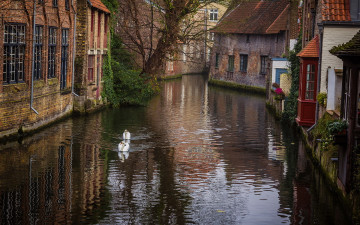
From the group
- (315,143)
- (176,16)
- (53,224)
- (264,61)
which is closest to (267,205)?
(53,224)

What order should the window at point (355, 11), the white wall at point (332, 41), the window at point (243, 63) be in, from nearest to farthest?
1. the white wall at point (332, 41)
2. the window at point (355, 11)
3. the window at point (243, 63)

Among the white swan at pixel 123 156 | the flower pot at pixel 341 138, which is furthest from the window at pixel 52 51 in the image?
the flower pot at pixel 341 138

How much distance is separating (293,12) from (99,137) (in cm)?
2561

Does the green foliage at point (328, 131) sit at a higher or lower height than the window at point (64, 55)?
lower

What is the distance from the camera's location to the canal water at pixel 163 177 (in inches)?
492

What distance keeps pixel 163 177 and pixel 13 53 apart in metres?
8.74

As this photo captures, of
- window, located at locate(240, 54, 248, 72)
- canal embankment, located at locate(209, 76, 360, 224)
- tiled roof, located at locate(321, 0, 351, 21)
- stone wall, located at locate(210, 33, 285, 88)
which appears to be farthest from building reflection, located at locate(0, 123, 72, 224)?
window, located at locate(240, 54, 248, 72)

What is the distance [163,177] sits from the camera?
16.3 m

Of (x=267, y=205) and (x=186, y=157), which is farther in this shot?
(x=186, y=157)

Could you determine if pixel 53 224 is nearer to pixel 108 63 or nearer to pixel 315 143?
pixel 315 143

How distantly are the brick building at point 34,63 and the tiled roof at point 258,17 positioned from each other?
23.5 m

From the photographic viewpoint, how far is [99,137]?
2347 cm

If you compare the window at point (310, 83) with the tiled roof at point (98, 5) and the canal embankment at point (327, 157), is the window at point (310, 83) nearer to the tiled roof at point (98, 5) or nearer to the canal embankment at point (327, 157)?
the canal embankment at point (327, 157)

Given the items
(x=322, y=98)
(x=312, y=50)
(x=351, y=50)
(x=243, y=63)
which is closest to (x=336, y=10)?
(x=312, y=50)
